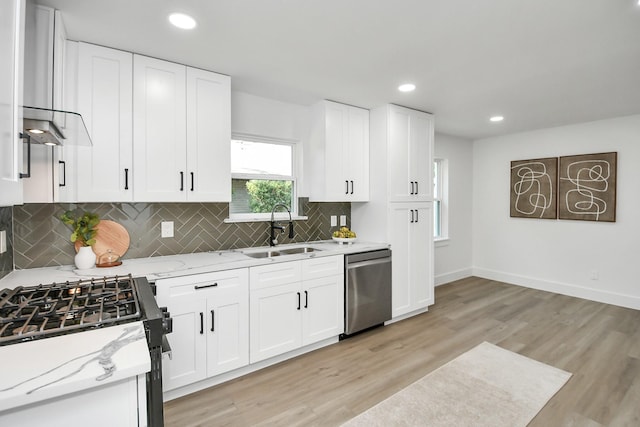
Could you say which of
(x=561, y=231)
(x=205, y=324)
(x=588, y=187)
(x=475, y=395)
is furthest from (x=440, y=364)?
(x=588, y=187)

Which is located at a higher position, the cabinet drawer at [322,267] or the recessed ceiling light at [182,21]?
the recessed ceiling light at [182,21]

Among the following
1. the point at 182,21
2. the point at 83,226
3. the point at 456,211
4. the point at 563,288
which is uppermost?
the point at 182,21

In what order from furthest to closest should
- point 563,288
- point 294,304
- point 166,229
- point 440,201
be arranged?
1. point 440,201
2. point 563,288
3. point 294,304
4. point 166,229

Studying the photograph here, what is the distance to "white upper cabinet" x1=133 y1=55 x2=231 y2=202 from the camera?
2389mm

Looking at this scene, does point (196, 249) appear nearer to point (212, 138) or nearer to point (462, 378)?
point (212, 138)

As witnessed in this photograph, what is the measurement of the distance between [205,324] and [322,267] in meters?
1.14

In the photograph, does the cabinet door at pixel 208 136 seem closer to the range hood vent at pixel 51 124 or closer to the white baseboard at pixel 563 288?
the range hood vent at pixel 51 124

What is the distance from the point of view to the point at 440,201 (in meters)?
5.46

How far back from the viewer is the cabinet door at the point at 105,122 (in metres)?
2.19

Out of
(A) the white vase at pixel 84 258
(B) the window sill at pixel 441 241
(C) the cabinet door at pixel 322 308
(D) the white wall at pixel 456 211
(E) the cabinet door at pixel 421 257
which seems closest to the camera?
(A) the white vase at pixel 84 258

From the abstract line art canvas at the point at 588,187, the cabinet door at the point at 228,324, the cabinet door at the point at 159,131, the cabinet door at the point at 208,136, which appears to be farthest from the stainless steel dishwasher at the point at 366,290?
the abstract line art canvas at the point at 588,187

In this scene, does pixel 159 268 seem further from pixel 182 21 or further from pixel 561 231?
pixel 561 231

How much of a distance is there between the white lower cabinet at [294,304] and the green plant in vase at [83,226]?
3.74 feet

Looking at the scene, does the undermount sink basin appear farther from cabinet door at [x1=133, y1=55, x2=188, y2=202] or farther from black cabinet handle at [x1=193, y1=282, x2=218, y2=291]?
cabinet door at [x1=133, y1=55, x2=188, y2=202]
